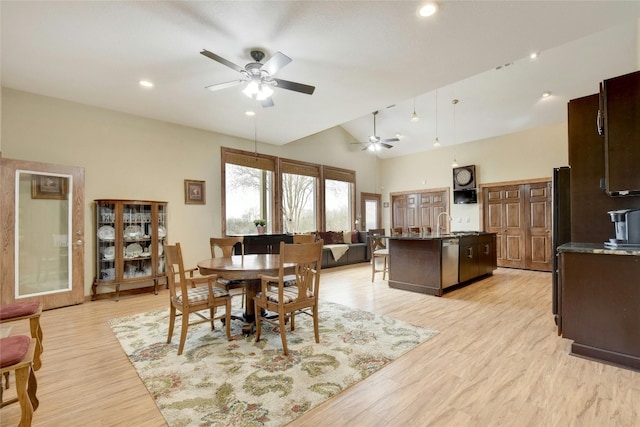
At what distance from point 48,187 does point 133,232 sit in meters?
1.20

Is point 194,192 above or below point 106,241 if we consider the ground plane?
above

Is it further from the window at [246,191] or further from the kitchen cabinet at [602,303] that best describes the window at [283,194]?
the kitchen cabinet at [602,303]

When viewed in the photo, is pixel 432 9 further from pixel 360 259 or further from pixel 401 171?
pixel 401 171

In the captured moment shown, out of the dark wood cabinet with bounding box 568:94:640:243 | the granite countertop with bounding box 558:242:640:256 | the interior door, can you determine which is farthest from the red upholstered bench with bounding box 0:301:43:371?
the dark wood cabinet with bounding box 568:94:640:243

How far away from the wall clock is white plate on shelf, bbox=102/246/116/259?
7.55 m

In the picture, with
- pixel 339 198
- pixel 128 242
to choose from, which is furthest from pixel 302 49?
pixel 339 198

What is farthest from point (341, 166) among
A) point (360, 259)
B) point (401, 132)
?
point (360, 259)

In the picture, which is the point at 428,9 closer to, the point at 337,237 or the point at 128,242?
the point at 128,242

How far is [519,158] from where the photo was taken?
677 centimetres

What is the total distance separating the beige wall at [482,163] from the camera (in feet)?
20.9

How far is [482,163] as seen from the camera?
7.34 metres

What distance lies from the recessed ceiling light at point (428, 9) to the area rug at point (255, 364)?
2.93 metres

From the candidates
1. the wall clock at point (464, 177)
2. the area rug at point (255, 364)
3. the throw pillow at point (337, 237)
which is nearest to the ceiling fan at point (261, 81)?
the area rug at point (255, 364)

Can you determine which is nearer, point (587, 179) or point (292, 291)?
point (587, 179)
